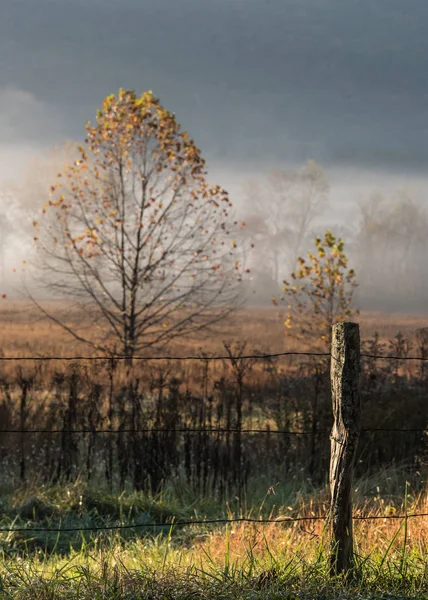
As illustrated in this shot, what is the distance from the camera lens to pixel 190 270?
13562mm

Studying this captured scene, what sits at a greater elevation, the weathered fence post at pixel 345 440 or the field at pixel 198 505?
the weathered fence post at pixel 345 440

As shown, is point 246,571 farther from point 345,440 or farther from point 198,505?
point 198,505

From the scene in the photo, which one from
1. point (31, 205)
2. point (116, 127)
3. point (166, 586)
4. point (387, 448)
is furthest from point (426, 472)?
point (31, 205)

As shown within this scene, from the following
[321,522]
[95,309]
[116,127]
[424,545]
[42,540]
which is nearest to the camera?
[424,545]

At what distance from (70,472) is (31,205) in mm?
44003

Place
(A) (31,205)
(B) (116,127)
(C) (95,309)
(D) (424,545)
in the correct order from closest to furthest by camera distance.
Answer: (D) (424,545)
(B) (116,127)
(C) (95,309)
(A) (31,205)

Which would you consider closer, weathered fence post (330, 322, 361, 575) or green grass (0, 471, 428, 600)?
green grass (0, 471, 428, 600)

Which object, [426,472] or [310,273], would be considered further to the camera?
[310,273]

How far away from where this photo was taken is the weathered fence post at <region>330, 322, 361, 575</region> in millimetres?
4145

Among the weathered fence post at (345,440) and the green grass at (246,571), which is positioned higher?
the weathered fence post at (345,440)

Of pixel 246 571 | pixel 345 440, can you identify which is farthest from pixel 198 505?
pixel 345 440

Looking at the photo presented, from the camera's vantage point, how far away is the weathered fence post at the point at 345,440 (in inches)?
163

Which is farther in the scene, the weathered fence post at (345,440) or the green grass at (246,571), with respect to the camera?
the weathered fence post at (345,440)

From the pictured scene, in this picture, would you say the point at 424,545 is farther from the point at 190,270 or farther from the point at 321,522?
the point at 190,270
